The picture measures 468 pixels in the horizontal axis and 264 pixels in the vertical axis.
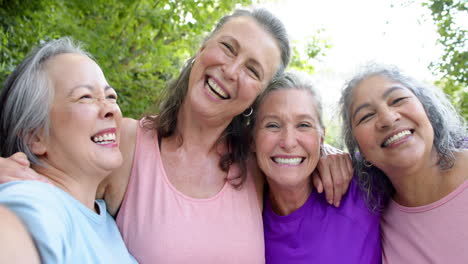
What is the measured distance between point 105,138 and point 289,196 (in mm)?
1143

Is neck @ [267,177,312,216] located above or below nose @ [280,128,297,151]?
below

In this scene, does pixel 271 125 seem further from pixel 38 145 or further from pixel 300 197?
pixel 38 145

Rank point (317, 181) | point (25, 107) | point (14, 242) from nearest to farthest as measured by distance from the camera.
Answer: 1. point (14, 242)
2. point (25, 107)
3. point (317, 181)

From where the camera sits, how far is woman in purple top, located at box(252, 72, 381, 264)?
1977 mm

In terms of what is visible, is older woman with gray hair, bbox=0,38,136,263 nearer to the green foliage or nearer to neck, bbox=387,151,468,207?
neck, bbox=387,151,468,207

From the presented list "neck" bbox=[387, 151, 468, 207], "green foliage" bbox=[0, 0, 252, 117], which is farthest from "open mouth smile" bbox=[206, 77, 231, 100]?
"green foliage" bbox=[0, 0, 252, 117]

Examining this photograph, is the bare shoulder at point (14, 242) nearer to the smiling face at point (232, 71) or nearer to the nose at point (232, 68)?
the smiling face at point (232, 71)

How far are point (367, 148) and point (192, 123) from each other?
1.07m

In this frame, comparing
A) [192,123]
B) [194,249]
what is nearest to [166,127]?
[192,123]

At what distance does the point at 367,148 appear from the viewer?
2.00 meters

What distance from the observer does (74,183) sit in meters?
1.65

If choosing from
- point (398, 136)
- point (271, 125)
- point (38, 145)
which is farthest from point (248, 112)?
point (38, 145)

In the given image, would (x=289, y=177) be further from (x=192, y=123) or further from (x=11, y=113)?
(x=11, y=113)

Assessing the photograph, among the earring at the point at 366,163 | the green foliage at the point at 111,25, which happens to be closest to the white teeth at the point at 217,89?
the earring at the point at 366,163
